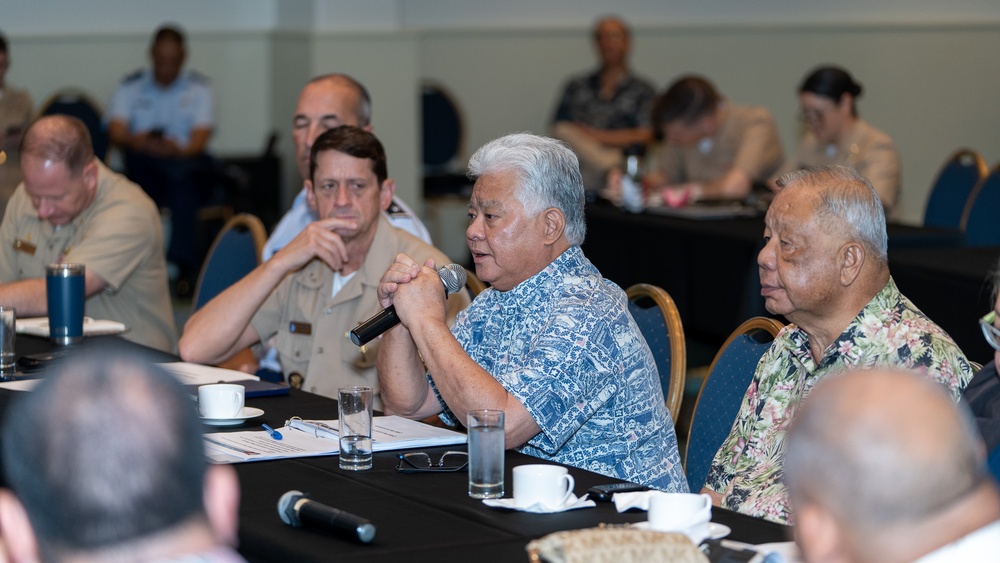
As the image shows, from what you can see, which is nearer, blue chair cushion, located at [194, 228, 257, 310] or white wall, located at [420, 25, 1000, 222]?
blue chair cushion, located at [194, 228, 257, 310]

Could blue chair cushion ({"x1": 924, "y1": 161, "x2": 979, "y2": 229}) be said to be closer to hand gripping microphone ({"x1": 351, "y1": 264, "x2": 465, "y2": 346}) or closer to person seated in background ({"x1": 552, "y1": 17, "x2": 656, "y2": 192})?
person seated in background ({"x1": 552, "y1": 17, "x2": 656, "y2": 192})

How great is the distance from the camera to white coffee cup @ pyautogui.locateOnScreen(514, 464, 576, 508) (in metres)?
1.91

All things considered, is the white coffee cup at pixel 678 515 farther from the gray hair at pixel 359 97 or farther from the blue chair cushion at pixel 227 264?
the gray hair at pixel 359 97

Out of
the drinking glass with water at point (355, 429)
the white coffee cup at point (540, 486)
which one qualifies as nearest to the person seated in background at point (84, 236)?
the drinking glass with water at point (355, 429)

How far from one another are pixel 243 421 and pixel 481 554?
0.95 meters

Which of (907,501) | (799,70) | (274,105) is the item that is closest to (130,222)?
(907,501)

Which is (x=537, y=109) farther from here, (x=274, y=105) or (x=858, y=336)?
(x=858, y=336)

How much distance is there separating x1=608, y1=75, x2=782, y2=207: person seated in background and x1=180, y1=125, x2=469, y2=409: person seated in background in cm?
298

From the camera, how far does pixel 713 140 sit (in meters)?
6.64

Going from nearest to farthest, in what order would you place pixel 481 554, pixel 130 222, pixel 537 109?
pixel 481 554 < pixel 130 222 < pixel 537 109

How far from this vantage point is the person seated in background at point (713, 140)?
634 cm

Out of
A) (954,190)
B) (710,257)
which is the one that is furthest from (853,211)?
(954,190)

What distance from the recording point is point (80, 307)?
3.31m

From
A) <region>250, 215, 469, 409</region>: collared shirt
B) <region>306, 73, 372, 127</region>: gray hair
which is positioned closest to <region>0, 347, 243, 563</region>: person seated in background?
<region>250, 215, 469, 409</region>: collared shirt
